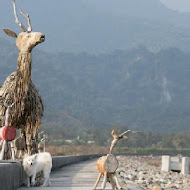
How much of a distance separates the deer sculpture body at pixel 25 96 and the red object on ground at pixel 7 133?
0.78m

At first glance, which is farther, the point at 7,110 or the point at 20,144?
the point at 20,144

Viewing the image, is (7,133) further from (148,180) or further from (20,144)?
(148,180)

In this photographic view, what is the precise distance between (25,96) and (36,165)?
6.77 feet

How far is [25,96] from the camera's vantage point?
14.1m

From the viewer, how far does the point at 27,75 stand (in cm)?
1432

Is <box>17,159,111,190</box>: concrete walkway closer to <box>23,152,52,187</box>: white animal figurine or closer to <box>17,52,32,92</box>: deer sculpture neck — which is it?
<box>23,152,52,187</box>: white animal figurine

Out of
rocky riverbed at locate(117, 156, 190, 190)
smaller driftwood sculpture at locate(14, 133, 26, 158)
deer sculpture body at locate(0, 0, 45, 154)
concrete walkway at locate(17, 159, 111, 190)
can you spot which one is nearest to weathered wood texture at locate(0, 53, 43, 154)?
deer sculpture body at locate(0, 0, 45, 154)

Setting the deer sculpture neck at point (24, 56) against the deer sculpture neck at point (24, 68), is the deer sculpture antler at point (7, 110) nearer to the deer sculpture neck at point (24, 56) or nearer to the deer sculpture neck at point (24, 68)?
the deer sculpture neck at point (24, 56)

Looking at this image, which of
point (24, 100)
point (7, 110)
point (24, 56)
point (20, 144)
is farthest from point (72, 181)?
point (24, 56)

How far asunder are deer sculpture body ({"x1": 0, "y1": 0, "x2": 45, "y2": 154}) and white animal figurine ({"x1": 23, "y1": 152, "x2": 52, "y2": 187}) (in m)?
1.36

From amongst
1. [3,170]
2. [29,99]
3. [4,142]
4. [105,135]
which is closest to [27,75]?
[29,99]

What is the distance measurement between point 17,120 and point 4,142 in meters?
0.72

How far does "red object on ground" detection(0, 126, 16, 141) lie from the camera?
13.1 m

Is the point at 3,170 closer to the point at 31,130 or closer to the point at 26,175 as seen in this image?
the point at 26,175
